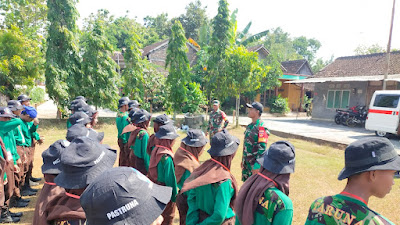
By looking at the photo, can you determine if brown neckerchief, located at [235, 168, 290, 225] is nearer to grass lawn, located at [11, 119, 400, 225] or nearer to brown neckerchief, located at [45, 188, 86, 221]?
brown neckerchief, located at [45, 188, 86, 221]

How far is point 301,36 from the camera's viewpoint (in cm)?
6612

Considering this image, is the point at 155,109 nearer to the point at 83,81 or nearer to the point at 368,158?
the point at 83,81

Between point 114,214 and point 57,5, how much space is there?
46.5 ft

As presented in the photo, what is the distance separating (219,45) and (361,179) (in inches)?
569

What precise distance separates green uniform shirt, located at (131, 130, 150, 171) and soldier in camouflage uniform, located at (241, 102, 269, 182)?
174 cm

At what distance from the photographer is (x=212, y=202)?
2.44 meters

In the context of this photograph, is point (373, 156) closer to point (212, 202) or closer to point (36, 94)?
point (212, 202)

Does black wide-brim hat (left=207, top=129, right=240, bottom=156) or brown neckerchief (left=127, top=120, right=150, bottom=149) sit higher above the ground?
black wide-brim hat (left=207, top=129, right=240, bottom=156)

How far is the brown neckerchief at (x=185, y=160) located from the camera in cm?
314

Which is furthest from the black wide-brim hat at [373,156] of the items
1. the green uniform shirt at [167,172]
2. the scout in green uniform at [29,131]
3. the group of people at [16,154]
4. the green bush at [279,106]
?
the green bush at [279,106]

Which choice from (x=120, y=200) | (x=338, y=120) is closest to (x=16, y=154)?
(x=120, y=200)

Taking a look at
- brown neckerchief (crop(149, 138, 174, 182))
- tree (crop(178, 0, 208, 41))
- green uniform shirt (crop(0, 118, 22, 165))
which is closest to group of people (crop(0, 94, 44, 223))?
green uniform shirt (crop(0, 118, 22, 165))

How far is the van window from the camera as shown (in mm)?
11500

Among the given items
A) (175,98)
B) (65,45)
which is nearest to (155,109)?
(175,98)
